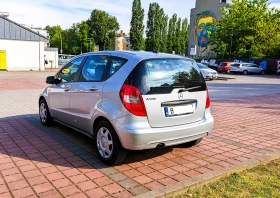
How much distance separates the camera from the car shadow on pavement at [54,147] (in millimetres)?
4363

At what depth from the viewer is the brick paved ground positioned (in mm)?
3477

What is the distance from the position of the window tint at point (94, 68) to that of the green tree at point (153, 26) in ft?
237

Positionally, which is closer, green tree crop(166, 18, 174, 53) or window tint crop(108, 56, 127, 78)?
window tint crop(108, 56, 127, 78)

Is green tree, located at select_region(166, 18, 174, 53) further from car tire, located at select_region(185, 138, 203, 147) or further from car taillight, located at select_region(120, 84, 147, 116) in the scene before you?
car taillight, located at select_region(120, 84, 147, 116)

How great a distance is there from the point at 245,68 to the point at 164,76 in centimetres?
3489

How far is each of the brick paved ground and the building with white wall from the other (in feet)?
100

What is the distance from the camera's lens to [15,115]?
7652mm

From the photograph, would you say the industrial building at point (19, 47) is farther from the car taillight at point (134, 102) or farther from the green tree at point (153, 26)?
the green tree at point (153, 26)

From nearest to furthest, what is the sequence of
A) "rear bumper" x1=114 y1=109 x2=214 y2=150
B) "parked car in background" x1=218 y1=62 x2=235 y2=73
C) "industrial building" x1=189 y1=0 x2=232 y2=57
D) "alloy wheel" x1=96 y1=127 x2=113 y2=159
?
"rear bumper" x1=114 y1=109 x2=214 y2=150 < "alloy wheel" x1=96 y1=127 x2=113 y2=159 < "parked car in background" x1=218 y1=62 x2=235 y2=73 < "industrial building" x1=189 y1=0 x2=232 y2=57

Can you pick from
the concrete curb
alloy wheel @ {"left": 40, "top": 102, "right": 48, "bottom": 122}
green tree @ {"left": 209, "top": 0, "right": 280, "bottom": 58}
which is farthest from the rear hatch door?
green tree @ {"left": 209, "top": 0, "right": 280, "bottom": 58}

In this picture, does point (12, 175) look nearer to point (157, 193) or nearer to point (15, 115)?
point (157, 193)

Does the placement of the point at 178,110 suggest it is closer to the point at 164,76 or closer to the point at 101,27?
the point at 164,76

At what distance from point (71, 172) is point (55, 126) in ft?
9.02

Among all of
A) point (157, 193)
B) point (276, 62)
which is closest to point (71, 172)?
point (157, 193)
